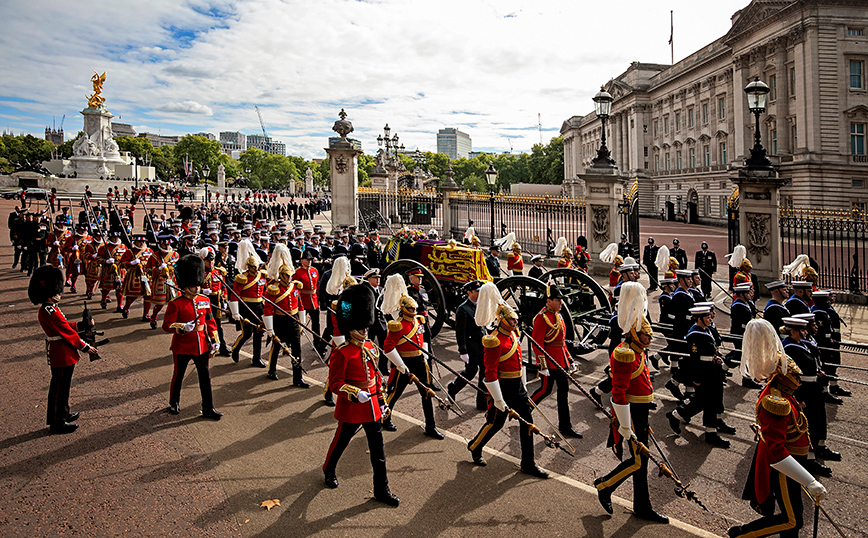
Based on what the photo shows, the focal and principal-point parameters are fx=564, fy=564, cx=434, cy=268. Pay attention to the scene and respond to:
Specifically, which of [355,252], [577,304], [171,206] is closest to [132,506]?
[577,304]

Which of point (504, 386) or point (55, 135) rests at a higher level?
point (55, 135)

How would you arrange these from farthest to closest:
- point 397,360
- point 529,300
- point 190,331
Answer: point 529,300
point 190,331
point 397,360

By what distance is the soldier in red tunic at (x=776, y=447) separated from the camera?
405 cm

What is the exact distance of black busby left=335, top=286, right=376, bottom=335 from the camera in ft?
17.5

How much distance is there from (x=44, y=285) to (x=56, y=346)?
30.2 inches

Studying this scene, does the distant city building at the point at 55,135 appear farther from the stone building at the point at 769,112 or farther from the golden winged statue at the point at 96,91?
the stone building at the point at 769,112

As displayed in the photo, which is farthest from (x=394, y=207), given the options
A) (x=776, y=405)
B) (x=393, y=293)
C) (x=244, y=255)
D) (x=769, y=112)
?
(x=769, y=112)

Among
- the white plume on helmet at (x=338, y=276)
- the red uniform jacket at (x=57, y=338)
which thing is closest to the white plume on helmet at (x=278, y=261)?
the white plume on helmet at (x=338, y=276)

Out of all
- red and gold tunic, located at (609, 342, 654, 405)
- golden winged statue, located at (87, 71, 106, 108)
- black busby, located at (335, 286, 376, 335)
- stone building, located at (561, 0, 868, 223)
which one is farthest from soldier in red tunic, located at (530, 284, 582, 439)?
golden winged statue, located at (87, 71, 106, 108)

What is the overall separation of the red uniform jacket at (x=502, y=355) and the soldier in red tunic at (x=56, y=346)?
198 inches

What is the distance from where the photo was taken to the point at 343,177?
936 inches

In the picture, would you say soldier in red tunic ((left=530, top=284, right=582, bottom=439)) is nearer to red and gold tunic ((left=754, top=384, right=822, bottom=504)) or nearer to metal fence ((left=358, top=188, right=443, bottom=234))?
red and gold tunic ((left=754, top=384, right=822, bottom=504))

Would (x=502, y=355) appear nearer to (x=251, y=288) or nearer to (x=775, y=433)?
(x=775, y=433)

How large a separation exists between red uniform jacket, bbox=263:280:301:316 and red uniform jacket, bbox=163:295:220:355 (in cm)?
152
